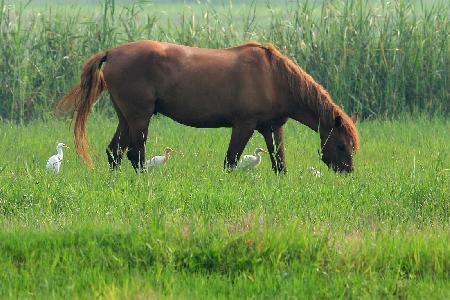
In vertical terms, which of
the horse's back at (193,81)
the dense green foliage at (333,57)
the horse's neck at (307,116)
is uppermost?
the horse's back at (193,81)

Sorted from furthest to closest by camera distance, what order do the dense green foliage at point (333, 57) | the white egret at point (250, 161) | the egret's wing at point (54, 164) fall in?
the dense green foliage at point (333, 57), the white egret at point (250, 161), the egret's wing at point (54, 164)

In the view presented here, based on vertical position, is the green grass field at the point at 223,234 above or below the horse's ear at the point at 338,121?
above

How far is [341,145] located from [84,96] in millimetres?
2562

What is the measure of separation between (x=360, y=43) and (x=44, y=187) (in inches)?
305

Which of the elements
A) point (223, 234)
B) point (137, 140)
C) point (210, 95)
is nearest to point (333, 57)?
point (210, 95)

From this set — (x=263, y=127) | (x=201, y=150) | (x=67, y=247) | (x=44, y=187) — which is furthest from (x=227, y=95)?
(x=67, y=247)

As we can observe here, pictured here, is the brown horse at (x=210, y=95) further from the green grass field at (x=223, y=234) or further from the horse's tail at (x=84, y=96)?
the green grass field at (x=223, y=234)

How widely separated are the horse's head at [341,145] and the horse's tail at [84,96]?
2323 mm

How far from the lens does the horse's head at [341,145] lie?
435 inches

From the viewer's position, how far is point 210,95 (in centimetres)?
1116

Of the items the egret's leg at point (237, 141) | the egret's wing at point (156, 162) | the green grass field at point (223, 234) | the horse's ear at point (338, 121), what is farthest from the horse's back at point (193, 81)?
the green grass field at point (223, 234)

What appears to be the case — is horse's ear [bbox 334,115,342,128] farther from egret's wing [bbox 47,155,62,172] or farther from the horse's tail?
egret's wing [bbox 47,155,62,172]

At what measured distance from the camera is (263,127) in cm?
1128

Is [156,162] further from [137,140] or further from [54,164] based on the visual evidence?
[54,164]
